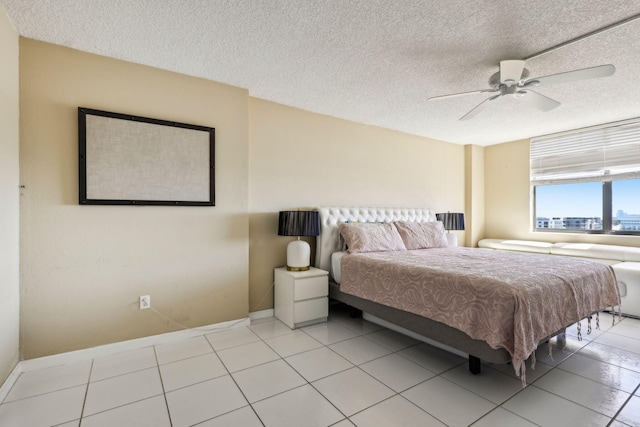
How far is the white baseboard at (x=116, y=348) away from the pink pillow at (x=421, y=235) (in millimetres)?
2350

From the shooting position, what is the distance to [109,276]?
2.59 m

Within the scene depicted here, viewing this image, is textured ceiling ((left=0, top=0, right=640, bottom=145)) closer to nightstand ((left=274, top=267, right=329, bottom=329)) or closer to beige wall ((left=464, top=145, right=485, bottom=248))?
nightstand ((left=274, top=267, right=329, bottom=329))

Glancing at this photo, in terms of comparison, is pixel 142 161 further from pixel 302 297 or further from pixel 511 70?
pixel 511 70

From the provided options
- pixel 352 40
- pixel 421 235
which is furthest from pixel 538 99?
pixel 421 235

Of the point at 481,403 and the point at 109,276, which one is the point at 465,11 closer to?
the point at 481,403

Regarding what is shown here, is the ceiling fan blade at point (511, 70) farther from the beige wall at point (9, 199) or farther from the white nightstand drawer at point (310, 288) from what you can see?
the beige wall at point (9, 199)

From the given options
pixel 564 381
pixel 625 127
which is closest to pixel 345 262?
pixel 564 381

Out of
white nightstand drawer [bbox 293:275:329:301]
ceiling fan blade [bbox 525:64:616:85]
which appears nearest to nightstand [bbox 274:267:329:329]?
white nightstand drawer [bbox 293:275:329:301]

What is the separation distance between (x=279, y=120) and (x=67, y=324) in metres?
2.85

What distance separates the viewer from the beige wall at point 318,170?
11.5 ft

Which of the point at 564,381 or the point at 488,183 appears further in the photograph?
the point at 488,183

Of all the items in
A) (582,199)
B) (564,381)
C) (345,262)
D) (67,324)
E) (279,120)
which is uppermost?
(279,120)

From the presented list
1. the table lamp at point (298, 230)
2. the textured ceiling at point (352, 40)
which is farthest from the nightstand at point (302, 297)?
the textured ceiling at point (352, 40)

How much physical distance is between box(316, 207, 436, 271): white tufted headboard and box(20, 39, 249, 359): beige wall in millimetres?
958
